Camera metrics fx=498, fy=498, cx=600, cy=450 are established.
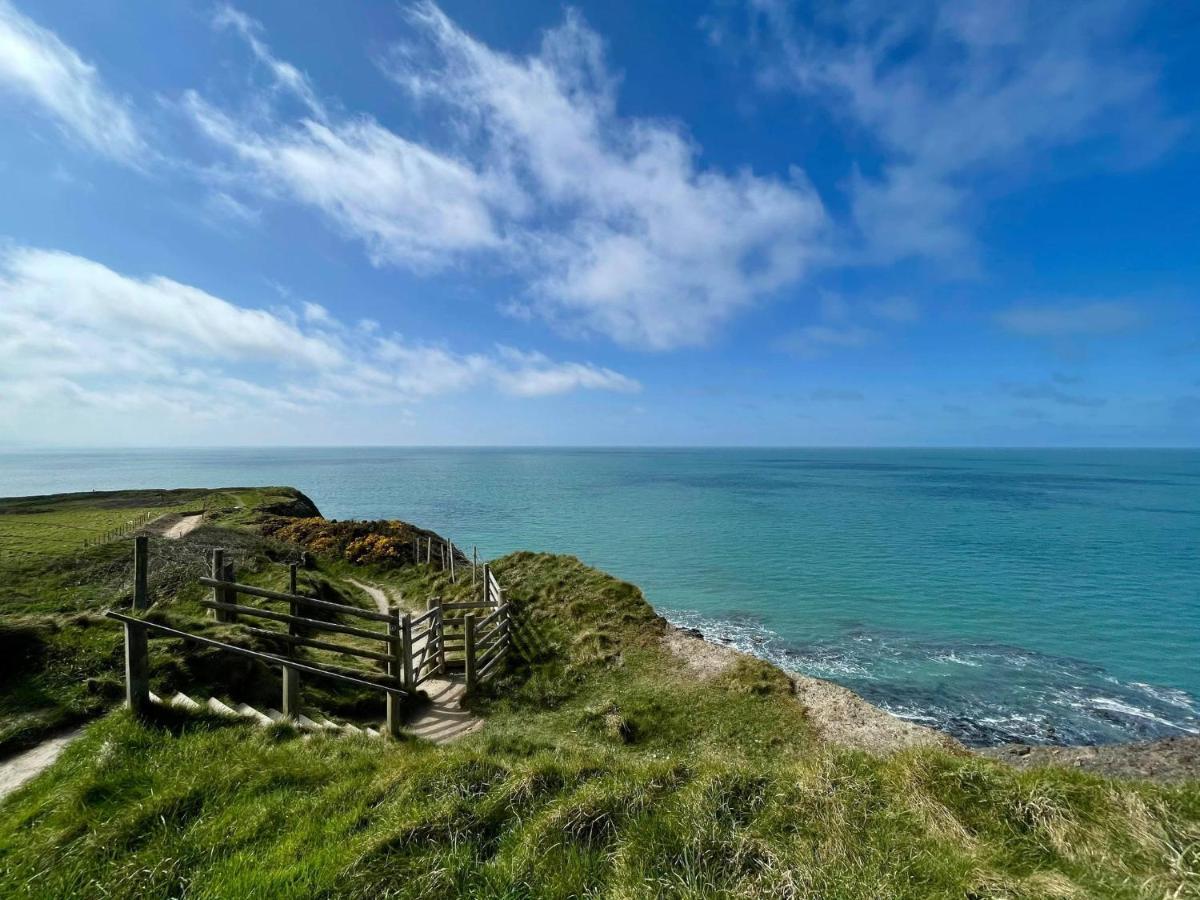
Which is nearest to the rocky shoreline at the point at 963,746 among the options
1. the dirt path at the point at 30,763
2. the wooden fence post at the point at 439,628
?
the wooden fence post at the point at 439,628

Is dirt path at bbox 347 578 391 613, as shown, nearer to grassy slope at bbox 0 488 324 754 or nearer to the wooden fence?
the wooden fence

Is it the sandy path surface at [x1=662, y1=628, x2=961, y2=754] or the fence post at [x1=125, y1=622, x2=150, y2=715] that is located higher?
the fence post at [x1=125, y1=622, x2=150, y2=715]

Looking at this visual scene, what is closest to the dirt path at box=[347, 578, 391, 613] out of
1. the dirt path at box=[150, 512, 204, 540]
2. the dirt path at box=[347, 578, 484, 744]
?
the dirt path at box=[347, 578, 484, 744]

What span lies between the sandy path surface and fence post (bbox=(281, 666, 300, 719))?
1045 cm

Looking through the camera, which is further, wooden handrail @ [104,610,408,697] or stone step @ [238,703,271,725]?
stone step @ [238,703,271,725]

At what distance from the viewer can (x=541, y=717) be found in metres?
12.8

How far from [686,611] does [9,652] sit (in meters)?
24.9

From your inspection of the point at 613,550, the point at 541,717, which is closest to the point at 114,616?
the point at 541,717

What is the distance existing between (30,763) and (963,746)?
1886cm

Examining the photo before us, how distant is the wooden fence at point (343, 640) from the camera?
809 cm

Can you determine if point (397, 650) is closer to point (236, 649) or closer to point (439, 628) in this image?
point (236, 649)

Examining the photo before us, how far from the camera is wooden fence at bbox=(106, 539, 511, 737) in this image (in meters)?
8.09

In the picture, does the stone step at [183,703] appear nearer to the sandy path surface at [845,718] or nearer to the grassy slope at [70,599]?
the grassy slope at [70,599]

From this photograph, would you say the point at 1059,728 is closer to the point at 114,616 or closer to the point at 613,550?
the point at 114,616
